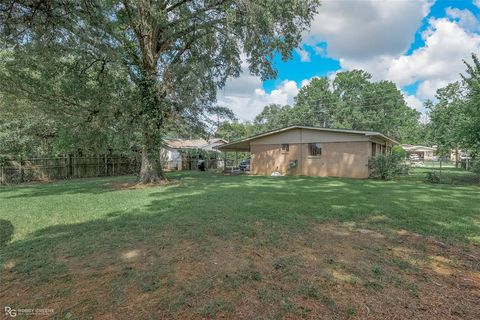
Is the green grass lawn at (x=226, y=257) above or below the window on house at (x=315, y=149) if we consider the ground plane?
below

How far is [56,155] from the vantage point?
16922 mm

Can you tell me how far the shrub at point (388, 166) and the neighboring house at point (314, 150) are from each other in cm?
85

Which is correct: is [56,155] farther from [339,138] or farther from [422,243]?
[422,243]

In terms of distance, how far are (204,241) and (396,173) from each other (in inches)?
568

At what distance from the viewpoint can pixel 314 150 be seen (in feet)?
60.0

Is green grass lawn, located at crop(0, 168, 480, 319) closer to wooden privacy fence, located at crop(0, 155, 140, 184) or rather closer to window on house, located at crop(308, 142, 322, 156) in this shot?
wooden privacy fence, located at crop(0, 155, 140, 184)

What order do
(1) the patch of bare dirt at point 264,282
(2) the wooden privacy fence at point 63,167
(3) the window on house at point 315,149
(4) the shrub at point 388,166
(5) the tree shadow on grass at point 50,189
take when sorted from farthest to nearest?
(3) the window on house at point 315,149, (4) the shrub at point 388,166, (2) the wooden privacy fence at point 63,167, (5) the tree shadow on grass at point 50,189, (1) the patch of bare dirt at point 264,282

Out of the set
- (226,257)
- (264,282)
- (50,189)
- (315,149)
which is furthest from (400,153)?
(50,189)

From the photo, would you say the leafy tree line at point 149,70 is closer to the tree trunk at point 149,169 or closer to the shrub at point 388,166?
the tree trunk at point 149,169

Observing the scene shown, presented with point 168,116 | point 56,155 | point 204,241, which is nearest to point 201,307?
point 204,241

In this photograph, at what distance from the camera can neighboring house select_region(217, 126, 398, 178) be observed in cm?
1652

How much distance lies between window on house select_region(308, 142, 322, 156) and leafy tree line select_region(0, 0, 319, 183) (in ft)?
22.0

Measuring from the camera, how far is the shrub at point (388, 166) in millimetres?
15000

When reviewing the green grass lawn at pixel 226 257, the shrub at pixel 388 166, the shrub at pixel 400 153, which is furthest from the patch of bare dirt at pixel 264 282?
the shrub at pixel 400 153
